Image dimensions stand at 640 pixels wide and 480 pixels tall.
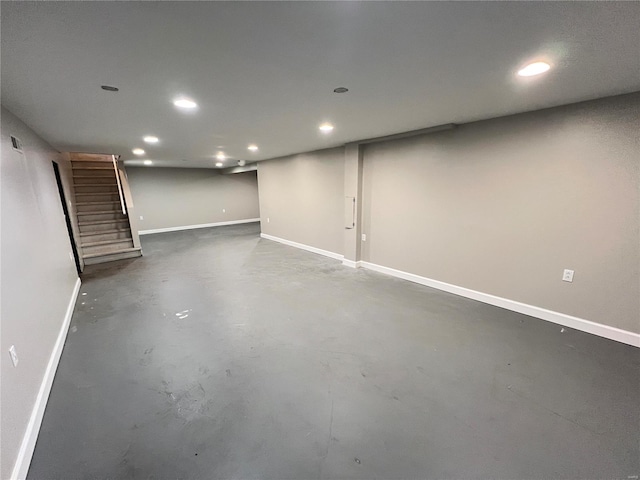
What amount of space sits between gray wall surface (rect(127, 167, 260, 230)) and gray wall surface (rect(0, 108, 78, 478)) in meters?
5.35

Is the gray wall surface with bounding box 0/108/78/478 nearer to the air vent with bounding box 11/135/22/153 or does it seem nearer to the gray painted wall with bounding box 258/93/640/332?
the air vent with bounding box 11/135/22/153

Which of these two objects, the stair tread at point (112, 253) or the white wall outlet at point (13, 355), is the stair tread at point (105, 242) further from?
the white wall outlet at point (13, 355)

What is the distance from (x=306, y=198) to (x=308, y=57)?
13.9 ft

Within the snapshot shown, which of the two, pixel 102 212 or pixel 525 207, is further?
pixel 102 212

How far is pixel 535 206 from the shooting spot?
8.85 feet

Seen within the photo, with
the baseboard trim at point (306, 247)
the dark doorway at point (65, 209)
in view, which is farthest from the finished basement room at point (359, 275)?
the baseboard trim at point (306, 247)

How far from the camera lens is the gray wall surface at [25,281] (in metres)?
1.41

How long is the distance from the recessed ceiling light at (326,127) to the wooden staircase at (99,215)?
4.97m

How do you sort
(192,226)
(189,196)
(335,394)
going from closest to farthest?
(335,394)
(189,196)
(192,226)

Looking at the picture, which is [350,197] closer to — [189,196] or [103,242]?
[103,242]

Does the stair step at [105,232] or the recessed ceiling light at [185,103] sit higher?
the recessed ceiling light at [185,103]

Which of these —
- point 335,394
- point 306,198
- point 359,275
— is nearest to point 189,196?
point 306,198

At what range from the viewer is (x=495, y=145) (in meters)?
2.90

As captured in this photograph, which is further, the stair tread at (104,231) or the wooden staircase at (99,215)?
the stair tread at (104,231)
